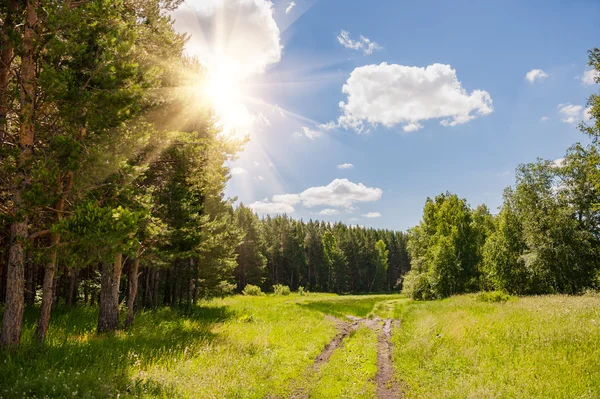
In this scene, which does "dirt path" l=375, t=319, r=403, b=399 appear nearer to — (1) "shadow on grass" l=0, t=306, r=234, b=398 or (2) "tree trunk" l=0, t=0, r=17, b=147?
(1) "shadow on grass" l=0, t=306, r=234, b=398

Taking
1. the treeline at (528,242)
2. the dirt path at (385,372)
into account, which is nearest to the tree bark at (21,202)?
the dirt path at (385,372)

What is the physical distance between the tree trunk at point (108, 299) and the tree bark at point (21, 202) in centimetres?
488

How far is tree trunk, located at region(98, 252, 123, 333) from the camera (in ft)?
42.4

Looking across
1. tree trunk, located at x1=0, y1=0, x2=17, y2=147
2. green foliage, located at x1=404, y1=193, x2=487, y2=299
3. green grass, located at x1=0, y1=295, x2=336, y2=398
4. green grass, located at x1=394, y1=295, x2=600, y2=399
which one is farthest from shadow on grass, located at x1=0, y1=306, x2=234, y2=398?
green foliage, located at x1=404, y1=193, x2=487, y2=299

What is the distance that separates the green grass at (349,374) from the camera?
8969 mm

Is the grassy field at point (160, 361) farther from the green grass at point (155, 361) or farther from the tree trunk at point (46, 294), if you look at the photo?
the tree trunk at point (46, 294)

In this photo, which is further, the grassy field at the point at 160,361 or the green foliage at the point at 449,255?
the green foliage at the point at 449,255

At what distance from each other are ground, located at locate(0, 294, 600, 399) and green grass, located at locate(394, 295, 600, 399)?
32 millimetres

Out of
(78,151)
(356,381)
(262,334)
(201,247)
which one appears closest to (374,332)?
(262,334)

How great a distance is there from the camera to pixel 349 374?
421 inches

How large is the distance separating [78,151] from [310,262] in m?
90.1

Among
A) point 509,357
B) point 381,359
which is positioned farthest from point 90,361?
point 509,357

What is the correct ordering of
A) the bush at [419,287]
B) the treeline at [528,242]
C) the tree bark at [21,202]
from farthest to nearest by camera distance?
the bush at [419,287], the treeline at [528,242], the tree bark at [21,202]

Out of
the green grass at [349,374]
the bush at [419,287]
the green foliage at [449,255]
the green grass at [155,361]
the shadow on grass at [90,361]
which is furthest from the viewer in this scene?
the bush at [419,287]
